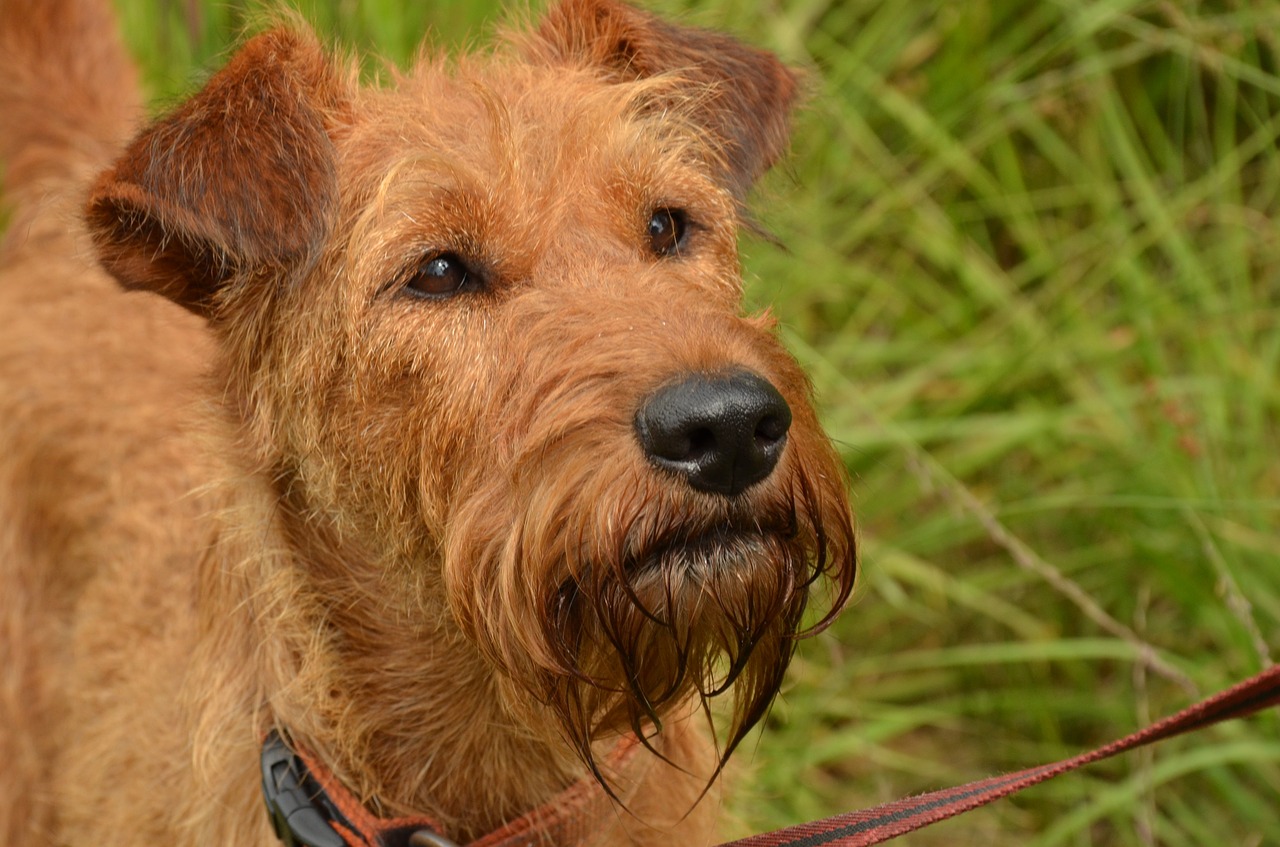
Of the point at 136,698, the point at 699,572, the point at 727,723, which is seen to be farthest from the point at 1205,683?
the point at 136,698

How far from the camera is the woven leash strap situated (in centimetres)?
255

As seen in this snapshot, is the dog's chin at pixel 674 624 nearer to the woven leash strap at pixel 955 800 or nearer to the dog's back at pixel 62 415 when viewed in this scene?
the woven leash strap at pixel 955 800

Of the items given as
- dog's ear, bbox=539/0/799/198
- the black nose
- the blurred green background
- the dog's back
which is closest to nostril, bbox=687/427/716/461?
the black nose

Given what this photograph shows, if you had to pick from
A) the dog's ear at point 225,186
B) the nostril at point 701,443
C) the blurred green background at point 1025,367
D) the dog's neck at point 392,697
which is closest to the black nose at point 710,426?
the nostril at point 701,443

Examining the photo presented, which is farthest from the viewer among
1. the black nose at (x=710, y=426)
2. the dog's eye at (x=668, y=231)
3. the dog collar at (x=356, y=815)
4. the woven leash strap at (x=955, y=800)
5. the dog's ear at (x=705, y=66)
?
the dog's ear at (x=705, y=66)

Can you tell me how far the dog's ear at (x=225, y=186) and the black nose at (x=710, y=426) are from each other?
1.00 metres

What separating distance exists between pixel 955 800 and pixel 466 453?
1117 millimetres

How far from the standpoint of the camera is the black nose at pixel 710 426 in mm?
2303

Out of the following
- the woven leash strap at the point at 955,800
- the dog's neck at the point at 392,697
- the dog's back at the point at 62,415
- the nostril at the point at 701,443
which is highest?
the nostril at the point at 701,443

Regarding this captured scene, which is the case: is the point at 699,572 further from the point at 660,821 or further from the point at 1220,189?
the point at 1220,189

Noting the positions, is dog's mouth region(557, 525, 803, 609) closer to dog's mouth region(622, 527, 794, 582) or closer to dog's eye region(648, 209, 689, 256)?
dog's mouth region(622, 527, 794, 582)

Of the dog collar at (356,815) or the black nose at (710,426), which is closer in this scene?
the black nose at (710,426)

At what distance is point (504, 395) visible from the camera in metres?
2.67

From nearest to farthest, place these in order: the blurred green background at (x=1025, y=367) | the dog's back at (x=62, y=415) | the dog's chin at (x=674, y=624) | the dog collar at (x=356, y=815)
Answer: the dog's chin at (x=674, y=624) → the dog collar at (x=356, y=815) → the dog's back at (x=62, y=415) → the blurred green background at (x=1025, y=367)
